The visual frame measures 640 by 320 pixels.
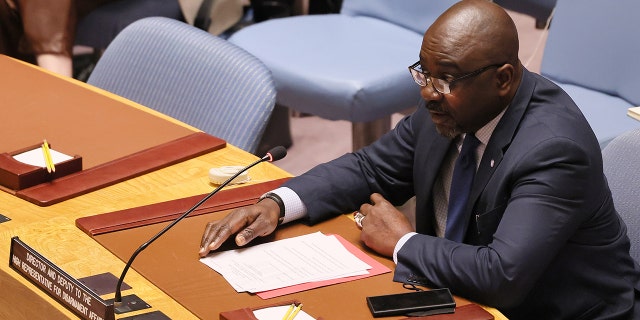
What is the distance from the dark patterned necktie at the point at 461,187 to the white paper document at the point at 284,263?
281mm

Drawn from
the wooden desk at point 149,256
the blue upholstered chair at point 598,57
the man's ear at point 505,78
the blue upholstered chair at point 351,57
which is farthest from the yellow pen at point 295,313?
the blue upholstered chair at point 351,57

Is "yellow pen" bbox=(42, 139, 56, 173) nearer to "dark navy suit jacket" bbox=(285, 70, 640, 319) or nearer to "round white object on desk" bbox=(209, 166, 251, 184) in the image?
"round white object on desk" bbox=(209, 166, 251, 184)

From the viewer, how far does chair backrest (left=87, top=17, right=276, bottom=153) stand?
2826mm

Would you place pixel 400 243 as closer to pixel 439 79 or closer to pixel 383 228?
pixel 383 228

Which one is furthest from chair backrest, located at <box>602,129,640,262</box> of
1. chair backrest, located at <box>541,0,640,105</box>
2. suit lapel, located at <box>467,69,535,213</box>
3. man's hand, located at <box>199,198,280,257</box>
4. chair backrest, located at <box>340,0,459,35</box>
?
chair backrest, located at <box>340,0,459,35</box>

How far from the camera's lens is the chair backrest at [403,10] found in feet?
12.8

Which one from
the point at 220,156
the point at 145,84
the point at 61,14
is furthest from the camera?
the point at 61,14

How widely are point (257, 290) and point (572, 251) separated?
677 mm

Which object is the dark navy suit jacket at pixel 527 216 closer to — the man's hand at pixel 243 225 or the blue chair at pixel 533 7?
the man's hand at pixel 243 225

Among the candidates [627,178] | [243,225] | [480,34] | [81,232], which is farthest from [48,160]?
[627,178]

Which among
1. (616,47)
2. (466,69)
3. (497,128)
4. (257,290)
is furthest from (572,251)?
(616,47)

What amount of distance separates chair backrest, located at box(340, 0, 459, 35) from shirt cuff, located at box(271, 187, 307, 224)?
5.63 feet

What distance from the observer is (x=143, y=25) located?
3205mm

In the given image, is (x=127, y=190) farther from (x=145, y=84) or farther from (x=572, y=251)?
(x=572, y=251)
